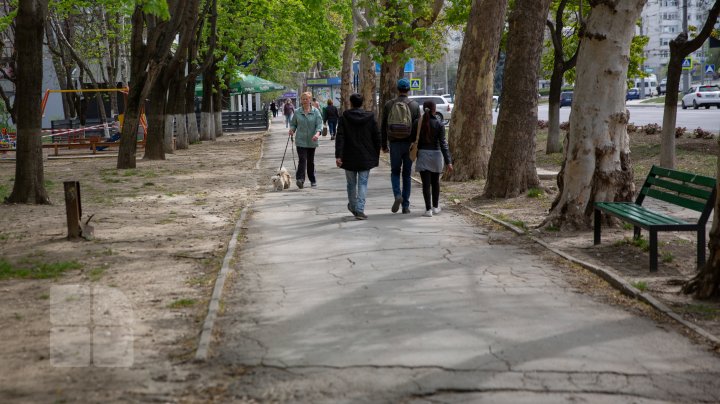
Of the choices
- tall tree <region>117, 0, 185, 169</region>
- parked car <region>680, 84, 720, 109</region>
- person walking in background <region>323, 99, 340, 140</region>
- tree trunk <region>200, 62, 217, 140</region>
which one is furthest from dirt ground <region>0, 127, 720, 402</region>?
parked car <region>680, 84, 720, 109</region>

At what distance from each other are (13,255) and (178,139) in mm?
24339

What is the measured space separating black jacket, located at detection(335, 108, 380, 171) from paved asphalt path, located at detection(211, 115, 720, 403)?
8.04 ft

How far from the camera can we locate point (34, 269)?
9.64 m

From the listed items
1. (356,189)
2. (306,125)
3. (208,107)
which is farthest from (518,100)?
(208,107)

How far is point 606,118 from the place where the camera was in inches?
443

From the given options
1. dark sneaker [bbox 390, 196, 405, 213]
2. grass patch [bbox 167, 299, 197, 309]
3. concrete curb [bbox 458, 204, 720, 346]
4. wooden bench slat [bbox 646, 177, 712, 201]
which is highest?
wooden bench slat [bbox 646, 177, 712, 201]

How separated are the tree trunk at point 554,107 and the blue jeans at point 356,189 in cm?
1427

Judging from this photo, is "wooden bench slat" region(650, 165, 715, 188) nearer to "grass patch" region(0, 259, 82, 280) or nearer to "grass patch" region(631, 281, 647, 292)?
"grass patch" region(631, 281, 647, 292)

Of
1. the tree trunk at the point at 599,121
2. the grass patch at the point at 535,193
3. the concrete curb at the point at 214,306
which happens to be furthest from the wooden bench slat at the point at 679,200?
the grass patch at the point at 535,193

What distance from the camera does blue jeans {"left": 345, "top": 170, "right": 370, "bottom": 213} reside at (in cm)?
1309

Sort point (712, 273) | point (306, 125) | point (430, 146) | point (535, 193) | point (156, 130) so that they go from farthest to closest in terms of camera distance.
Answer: point (156, 130) < point (306, 125) < point (535, 193) < point (430, 146) < point (712, 273)

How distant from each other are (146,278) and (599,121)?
5360 millimetres

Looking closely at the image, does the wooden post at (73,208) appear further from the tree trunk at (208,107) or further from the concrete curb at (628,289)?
the tree trunk at (208,107)

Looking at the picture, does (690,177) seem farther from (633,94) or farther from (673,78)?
(633,94)
